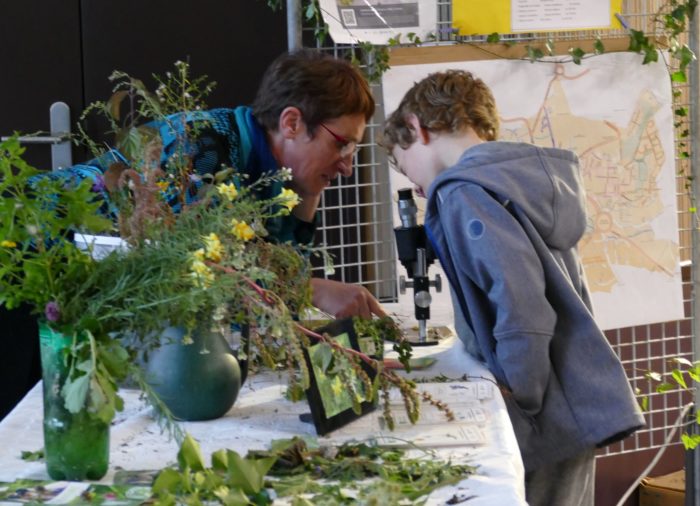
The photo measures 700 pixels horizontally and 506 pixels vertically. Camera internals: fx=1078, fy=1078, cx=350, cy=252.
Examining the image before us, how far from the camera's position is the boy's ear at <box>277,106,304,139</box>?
2.49m

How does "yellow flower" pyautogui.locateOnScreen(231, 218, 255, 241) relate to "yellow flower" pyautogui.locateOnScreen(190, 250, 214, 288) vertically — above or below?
above

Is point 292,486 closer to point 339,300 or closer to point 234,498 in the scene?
point 234,498

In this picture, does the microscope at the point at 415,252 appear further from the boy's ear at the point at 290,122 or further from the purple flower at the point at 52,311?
the purple flower at the point at 52,311

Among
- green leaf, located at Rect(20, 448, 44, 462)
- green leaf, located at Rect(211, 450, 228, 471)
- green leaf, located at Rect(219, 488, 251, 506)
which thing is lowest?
green leaf, located at Rect(20, 448, 44, 462)

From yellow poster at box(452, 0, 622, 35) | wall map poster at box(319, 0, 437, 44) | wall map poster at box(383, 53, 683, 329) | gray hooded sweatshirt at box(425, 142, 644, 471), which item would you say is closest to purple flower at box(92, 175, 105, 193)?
gray hooded sweatshirt at box(425, 142, 644, 471)

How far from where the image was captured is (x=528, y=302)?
207 centimetres

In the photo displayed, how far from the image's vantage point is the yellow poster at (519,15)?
307cm

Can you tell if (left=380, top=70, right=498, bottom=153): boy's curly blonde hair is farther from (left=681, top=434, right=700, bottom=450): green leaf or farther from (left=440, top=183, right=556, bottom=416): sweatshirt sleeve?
(left=681, top=434, right=700, bottom=450): green leaf

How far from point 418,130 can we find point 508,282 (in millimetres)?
517

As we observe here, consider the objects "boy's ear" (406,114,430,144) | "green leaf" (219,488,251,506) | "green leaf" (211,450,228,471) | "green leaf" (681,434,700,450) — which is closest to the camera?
"green leaf" (219,488,251,506)

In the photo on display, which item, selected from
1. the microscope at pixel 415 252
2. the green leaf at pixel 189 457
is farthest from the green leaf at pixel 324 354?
the microscope at pixel 415 252

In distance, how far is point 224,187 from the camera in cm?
147

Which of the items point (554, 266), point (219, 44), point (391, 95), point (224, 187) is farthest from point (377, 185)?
point (224, 187)

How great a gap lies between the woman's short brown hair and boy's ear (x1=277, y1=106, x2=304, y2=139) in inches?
0.4
